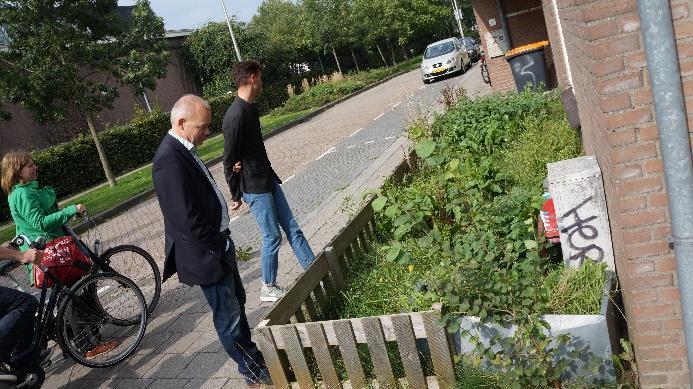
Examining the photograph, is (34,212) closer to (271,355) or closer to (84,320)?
(84,320)

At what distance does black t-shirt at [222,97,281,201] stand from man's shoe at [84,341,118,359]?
64.9 inches

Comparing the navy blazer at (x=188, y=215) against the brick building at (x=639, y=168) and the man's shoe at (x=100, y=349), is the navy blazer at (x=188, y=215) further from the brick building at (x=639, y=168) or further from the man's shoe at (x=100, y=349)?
the brick building at (x=639, y=168)

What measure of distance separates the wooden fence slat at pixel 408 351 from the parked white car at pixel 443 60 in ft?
69.0

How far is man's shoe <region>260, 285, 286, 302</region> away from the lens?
16.6 ft

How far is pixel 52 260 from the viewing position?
4660 mm

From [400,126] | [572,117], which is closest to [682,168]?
[572,117]

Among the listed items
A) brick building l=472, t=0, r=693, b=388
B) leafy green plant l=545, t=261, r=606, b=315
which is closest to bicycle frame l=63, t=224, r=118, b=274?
leafy green plant l=545, t=261, r=606, b=315

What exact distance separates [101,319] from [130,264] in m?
0.81

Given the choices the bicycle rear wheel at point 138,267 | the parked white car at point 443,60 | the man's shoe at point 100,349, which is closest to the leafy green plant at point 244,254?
the bicycle rear wheel at point 138,267

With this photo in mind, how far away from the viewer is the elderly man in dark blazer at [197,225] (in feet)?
11.0

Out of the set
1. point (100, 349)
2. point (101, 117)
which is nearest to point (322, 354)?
point (100, 349)

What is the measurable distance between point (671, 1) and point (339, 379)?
2.59 metres

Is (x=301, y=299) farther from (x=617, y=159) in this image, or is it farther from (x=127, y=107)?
(x=127, y=107)

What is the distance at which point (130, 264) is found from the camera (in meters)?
5.60
